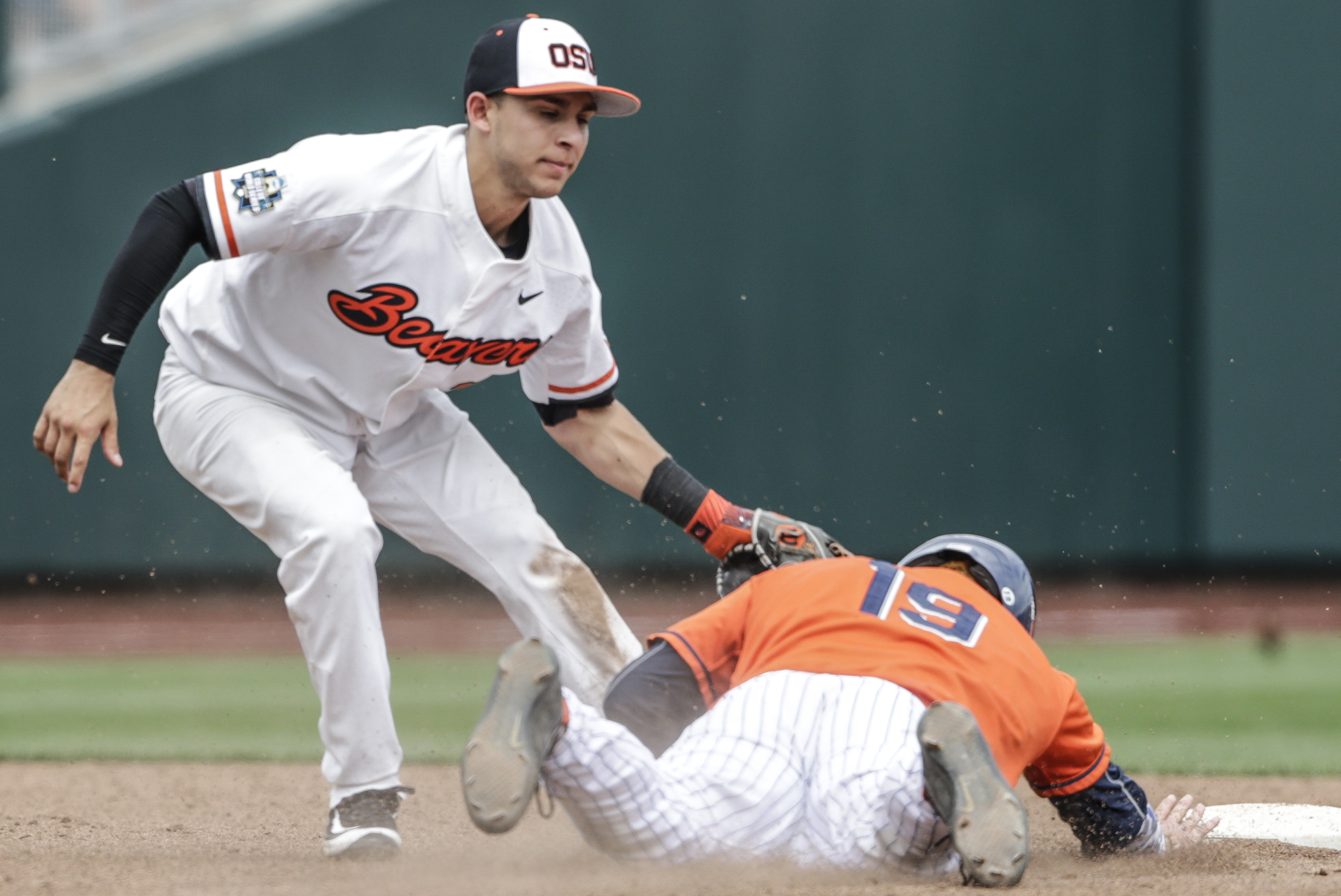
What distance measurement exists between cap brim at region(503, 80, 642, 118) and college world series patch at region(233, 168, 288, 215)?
49 centimetres

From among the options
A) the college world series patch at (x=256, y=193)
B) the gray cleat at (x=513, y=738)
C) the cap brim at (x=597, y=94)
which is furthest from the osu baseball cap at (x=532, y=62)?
the gray cleat at (x=513, y=738)

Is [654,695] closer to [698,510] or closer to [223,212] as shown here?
[698,510]

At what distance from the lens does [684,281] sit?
8.92 m

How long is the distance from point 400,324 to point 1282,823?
2.28 metres

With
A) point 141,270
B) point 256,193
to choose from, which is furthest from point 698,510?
point 141,270

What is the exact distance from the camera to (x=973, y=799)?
2.10 metres

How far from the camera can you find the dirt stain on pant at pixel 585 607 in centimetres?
321

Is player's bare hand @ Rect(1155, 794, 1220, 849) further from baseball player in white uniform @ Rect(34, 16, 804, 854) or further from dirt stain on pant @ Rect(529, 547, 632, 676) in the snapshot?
dirt stain on pant @ Rect(529, 547, 632, 676)

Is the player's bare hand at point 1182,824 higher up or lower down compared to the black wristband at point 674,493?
lower down

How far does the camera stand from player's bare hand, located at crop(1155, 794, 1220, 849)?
2914 millimetres

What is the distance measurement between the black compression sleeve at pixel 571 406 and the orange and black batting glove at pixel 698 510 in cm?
21

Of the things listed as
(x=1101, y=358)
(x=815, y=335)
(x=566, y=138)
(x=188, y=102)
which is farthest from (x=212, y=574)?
(x=566, y=138)

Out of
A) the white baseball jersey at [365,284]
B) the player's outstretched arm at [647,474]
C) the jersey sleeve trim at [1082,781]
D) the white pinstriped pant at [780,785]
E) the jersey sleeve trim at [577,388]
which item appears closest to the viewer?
the white pinstriped pant at [780,785]

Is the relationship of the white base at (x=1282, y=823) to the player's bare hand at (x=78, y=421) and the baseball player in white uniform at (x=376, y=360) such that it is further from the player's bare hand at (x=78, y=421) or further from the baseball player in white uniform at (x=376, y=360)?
the player's bare hand at (x=78, y=421)
